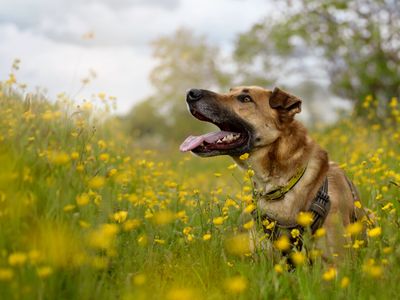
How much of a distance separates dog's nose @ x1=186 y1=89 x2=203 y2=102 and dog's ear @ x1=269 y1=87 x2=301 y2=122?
596 mm

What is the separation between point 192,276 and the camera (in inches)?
122

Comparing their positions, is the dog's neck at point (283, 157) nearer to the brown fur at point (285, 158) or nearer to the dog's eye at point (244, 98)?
the brown fur at point (285, 158)

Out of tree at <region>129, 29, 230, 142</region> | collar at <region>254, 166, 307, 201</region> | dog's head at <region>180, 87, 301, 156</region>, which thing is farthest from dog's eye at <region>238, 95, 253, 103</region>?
tree at <region>129, 29, 230, 142</region>

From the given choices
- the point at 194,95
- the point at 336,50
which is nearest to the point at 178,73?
the point at 336,50

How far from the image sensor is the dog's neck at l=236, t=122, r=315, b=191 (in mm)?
4258

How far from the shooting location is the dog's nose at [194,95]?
4.62m

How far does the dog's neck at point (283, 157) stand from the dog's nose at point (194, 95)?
2.21 ft

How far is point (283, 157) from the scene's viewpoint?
430cm

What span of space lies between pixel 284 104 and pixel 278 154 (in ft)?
1.48

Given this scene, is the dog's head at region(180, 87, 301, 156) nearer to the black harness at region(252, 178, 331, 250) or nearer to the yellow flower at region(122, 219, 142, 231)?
the black harness at region(252, 178, 331, 250)

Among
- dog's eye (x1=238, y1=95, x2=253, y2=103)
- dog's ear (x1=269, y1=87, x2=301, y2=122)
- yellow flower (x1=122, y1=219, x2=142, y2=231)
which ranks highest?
dog's eye (x1=238, y1=95, x2=253, y2=103)

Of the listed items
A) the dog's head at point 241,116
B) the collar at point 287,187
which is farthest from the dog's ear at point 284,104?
the collar at point 287,187

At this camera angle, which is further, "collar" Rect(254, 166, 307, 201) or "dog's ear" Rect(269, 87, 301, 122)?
"dog's ear" Rect(269, 87, 301, 122)

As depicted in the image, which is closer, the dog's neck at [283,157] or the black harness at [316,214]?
the black harness at [316,214]
